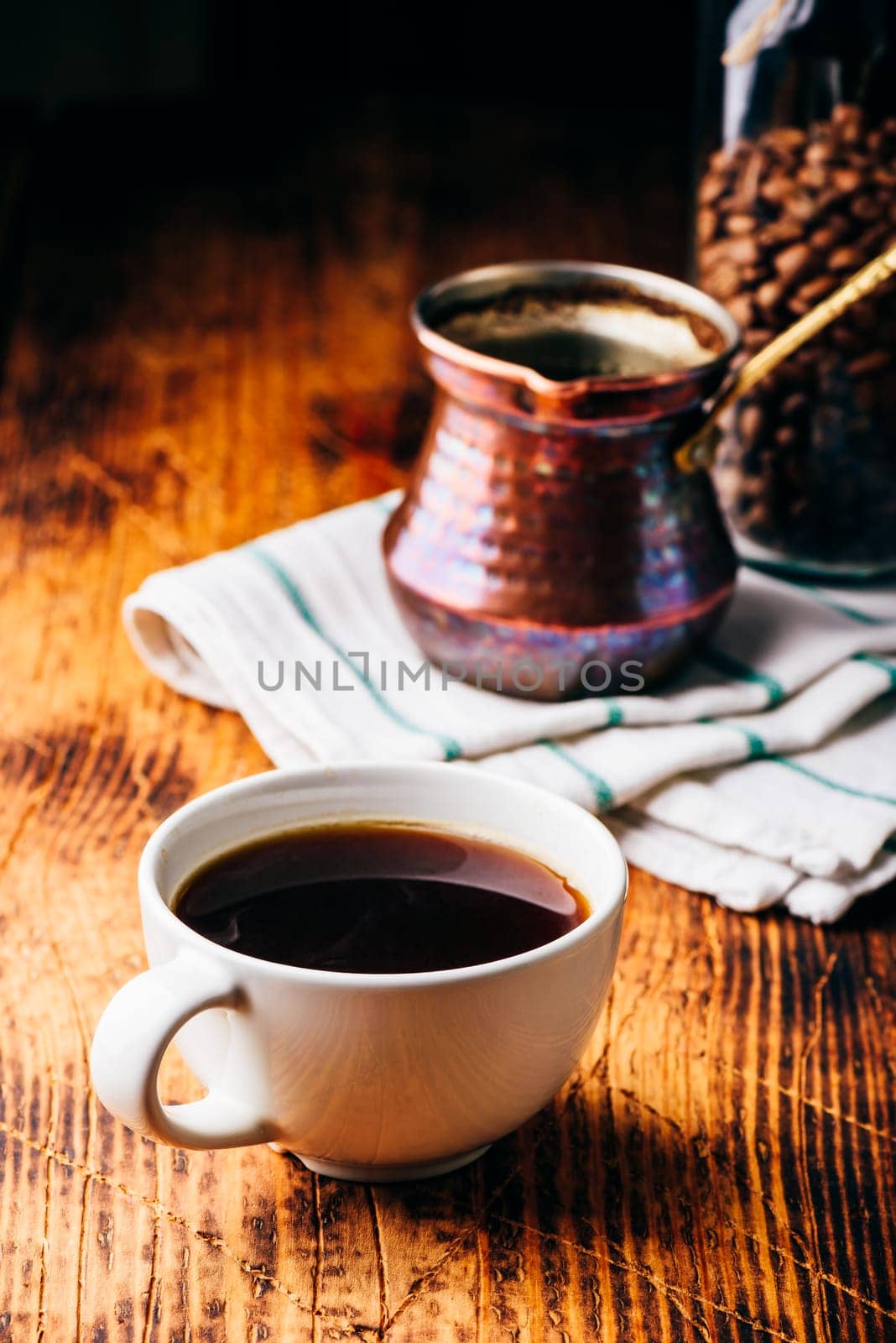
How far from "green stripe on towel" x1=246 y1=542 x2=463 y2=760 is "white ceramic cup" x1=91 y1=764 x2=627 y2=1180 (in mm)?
216

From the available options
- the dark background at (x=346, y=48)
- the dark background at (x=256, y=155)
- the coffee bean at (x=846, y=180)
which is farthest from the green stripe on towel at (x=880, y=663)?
the dark background at (x=346, y=48)

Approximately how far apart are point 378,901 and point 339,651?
0.31 metres

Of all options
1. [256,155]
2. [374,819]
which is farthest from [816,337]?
[256,155]

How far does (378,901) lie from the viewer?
442mm

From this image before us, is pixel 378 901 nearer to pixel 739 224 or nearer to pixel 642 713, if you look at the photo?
pixel 642 713

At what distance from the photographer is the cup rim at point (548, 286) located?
643mm

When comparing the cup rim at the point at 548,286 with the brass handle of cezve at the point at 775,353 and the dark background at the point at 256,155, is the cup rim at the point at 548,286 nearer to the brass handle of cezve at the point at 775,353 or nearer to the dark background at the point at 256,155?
the brass handle of cezve at the point at 775,353

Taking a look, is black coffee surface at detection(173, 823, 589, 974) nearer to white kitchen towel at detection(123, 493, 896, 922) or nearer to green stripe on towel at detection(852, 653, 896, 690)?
white kitchen towel at detection(123, 493, 896, 922)

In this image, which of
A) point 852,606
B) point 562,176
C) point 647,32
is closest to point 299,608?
point 852,606

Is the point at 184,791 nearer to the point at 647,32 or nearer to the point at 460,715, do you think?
the point at 460,715

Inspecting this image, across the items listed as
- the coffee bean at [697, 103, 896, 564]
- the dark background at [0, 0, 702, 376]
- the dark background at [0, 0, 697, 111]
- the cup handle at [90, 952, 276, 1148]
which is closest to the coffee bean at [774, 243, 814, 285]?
the coffee bean at [697, 103, 896, 564]

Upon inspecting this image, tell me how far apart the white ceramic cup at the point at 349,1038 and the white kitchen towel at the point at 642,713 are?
18 centimetres

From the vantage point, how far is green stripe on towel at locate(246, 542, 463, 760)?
66 cm

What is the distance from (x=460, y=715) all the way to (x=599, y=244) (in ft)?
2.36
